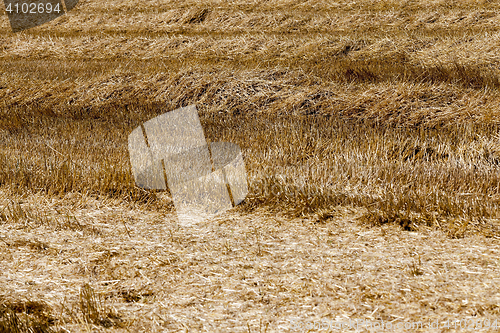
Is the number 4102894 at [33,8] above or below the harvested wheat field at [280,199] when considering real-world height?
above

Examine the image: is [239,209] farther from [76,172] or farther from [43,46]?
[43,46]

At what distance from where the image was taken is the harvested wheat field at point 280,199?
2777mm

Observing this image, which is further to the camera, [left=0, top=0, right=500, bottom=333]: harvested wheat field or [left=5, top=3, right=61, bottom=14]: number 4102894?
[left=5, top=3, right=61, bottom=14]: number 4102894

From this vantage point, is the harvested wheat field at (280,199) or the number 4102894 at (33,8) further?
the number 4102894 at (33,8)

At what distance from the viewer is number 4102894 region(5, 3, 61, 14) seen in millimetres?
18203

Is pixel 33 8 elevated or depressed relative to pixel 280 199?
elevated

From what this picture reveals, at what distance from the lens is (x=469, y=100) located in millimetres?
6309

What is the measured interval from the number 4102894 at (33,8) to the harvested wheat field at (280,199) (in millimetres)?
9604

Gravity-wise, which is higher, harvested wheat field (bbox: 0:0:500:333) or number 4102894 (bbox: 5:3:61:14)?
number 4102894 (bbox: 5:3:61:14)

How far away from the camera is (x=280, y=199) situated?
13.9 ft

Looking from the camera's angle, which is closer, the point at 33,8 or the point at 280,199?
the point at 280,199

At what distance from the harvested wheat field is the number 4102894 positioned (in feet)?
31.5

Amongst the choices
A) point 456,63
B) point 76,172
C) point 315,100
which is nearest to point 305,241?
point 76,172

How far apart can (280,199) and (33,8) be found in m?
17.8
